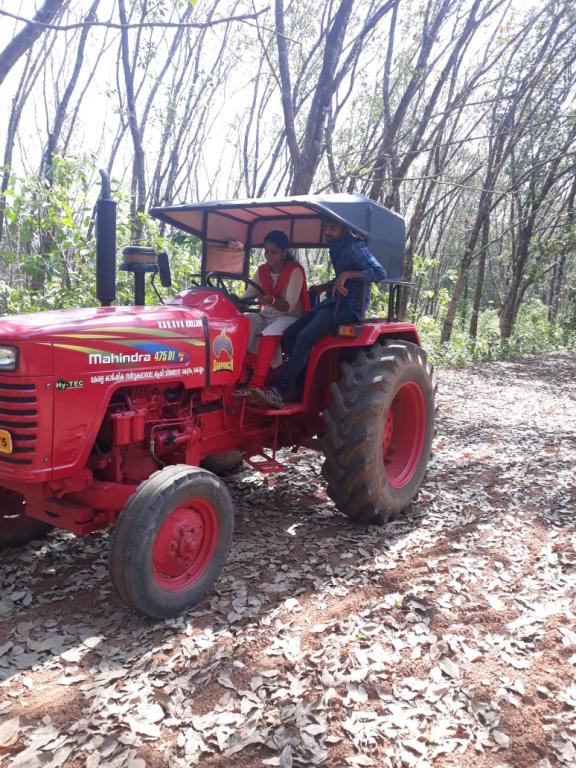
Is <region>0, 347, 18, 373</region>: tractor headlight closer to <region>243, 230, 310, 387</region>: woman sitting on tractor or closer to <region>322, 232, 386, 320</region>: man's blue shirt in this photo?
<region>243, 230, 310, 387</region>: woman sitting on tractor

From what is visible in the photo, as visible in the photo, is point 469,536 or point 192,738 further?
point 469,536

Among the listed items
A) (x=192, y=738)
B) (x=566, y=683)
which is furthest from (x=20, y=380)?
(x=566, y=683)

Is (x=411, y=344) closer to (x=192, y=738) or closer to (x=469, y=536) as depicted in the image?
(x=469, y=536)

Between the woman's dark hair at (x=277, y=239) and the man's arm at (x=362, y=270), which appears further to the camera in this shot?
the woman's dark hair at (x=277, y=239)

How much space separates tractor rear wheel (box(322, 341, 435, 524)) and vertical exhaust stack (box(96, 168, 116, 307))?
1.65 m

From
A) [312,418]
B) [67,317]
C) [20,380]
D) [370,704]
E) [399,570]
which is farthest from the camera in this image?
[312,418]

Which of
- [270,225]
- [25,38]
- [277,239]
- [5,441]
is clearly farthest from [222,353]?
[25,38]

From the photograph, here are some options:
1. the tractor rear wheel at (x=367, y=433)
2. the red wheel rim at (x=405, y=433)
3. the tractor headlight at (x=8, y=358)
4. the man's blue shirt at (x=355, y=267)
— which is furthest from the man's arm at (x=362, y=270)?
the tractor headlight at (x=8, y=358)

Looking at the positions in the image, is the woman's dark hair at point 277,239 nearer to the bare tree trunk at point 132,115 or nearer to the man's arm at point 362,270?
the man's arm at point 362,270

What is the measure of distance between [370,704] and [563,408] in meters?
7.78

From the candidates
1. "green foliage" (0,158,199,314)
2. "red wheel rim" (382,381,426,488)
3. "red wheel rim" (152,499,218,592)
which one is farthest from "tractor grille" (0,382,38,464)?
"green foliage" (0,158,199,314)

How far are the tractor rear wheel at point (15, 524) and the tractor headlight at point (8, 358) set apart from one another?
1147 millimetres

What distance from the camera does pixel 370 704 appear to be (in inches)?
96.8

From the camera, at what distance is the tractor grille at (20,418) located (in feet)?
9.14
